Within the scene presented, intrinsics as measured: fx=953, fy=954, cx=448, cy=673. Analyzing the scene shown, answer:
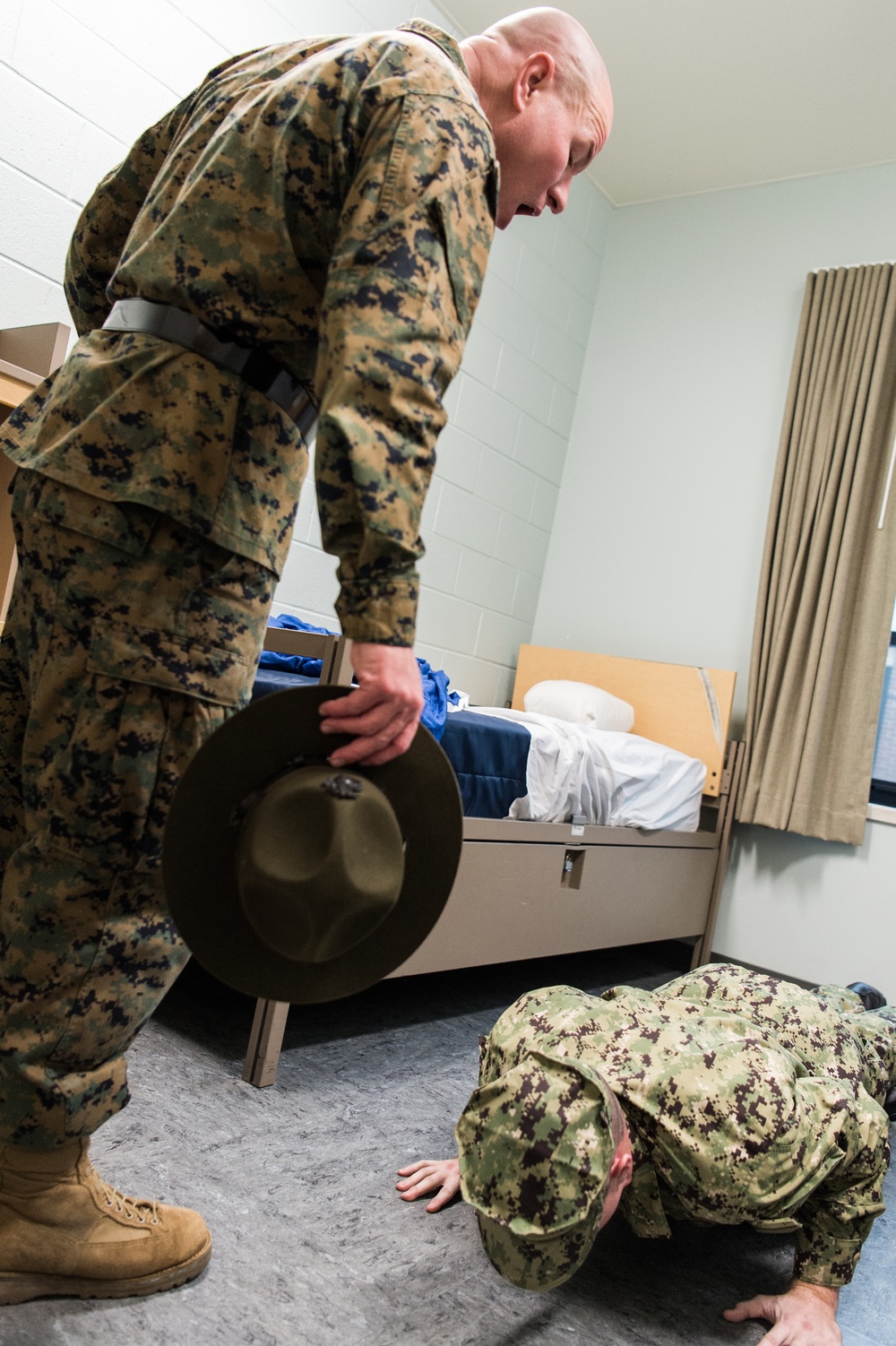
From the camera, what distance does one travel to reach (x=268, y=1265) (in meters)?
1.14

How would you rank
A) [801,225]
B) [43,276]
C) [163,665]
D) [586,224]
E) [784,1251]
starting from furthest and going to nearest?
[586,224] → [801,225] → [43,276] → [784,1251] → [163,665]

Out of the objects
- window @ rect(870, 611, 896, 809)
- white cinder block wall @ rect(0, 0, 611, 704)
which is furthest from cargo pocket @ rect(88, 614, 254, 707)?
window @ rect(870, 611, 896, 809)

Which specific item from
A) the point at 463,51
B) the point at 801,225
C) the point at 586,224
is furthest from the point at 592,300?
the point at 463,51

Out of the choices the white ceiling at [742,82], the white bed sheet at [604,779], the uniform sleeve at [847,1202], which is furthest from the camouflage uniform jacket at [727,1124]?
the white ceiling at [742,82]

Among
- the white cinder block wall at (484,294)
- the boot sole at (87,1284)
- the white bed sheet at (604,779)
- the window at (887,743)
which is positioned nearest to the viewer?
the boot sole at (87,1284)

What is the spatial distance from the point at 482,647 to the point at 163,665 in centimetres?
298

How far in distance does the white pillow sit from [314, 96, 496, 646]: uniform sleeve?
2443mm

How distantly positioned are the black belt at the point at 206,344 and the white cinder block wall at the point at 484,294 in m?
1.45

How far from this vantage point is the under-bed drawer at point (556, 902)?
6.57ft

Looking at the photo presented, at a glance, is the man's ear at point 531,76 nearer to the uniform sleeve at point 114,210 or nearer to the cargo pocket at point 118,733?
the uniform sleeve at point 114,210

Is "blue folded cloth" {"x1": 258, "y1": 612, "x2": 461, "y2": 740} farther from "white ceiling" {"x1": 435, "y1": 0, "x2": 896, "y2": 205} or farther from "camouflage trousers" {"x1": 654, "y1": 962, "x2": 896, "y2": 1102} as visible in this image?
"white ceiling" {"x1": 435, "y1": 0, "x2": 896, "y2": 205}

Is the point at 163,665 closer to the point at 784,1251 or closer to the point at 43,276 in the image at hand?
the point at 784,1251

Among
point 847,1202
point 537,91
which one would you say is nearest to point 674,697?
point 847,1202

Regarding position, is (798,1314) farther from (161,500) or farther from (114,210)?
(114,210)
